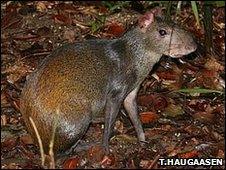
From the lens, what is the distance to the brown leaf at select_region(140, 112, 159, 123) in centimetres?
566

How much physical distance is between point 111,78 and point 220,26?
249cm

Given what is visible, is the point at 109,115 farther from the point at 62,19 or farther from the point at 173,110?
the point at 62,19

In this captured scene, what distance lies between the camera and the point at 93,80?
5016 millimetres

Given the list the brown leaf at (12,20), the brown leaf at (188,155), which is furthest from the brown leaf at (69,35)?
the brown leaf at (188,155)

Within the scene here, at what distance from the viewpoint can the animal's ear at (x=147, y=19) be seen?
5207mm

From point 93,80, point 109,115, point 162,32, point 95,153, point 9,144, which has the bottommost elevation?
point 95,153

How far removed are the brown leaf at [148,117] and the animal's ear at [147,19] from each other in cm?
83

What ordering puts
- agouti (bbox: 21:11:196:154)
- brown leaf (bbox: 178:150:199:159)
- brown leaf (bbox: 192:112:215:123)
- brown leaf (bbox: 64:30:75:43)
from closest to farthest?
agouti (bbox: 21:11:196:154), brown leaf (bbox: 178:150:199:159), brown leaf (bbox: 192:112:215:123), brown leaf (bbox: 64:30:75:43)

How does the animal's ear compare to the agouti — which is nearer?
the agouti

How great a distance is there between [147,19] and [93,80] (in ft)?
2.26

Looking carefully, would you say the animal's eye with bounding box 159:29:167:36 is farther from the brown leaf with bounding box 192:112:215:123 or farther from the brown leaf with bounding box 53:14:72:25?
the brown leaf with bounding box 53:14:72:25

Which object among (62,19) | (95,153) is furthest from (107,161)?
(62,19)

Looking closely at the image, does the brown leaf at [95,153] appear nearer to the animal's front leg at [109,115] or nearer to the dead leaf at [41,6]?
the animal's front leg at [109,115]

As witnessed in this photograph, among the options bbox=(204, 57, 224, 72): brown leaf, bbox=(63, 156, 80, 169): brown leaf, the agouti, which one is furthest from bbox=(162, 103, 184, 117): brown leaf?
bbox=(63, 156, 80, 169): brown leaf
